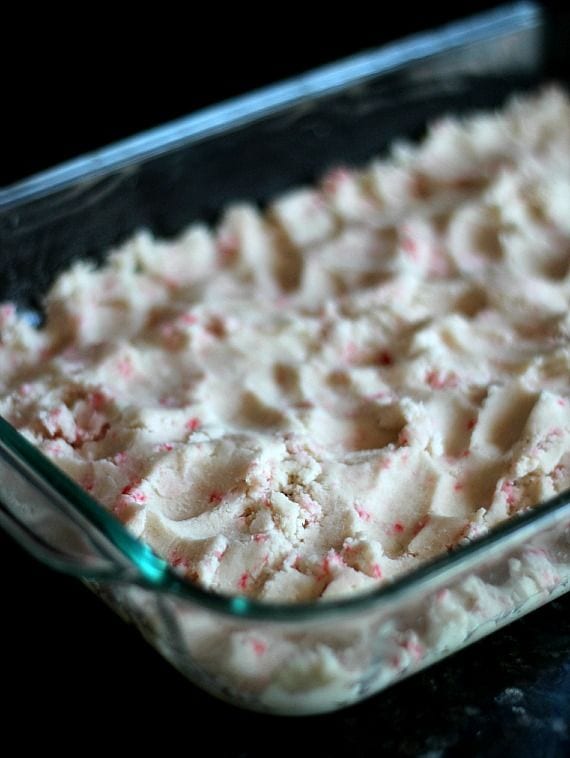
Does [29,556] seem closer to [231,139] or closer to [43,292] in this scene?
[43,292]

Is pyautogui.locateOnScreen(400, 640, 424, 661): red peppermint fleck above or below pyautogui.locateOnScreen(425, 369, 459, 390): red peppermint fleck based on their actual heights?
above

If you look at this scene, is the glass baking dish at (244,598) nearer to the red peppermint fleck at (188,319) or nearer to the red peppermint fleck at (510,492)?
the red peppermint fleck at (510,492)

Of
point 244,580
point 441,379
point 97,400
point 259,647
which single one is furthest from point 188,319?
point 259,647

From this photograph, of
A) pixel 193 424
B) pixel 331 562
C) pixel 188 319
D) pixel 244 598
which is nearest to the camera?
pixel 244 598

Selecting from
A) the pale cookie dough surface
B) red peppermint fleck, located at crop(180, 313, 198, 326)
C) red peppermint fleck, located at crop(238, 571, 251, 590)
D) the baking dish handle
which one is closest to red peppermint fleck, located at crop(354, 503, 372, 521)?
the pale cookie dough surface

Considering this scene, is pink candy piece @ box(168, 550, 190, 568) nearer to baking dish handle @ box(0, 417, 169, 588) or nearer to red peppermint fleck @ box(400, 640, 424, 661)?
baking dish handle @ box(0, 417, 169, 588)

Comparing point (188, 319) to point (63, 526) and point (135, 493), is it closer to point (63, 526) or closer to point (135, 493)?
point (135, 493)

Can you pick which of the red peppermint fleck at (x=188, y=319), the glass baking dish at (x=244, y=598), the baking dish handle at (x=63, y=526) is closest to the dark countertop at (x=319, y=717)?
the glass baking dish at (x=244, y=598)

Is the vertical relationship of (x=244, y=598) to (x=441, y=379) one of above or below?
above
